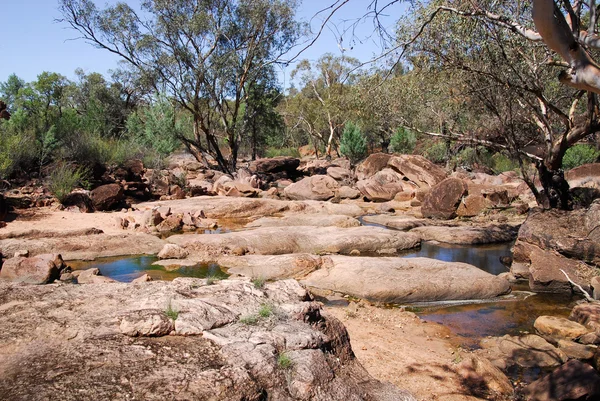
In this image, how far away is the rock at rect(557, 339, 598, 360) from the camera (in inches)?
221

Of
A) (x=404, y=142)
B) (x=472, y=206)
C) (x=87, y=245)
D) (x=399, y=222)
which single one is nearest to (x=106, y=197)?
(x=87, y=245)

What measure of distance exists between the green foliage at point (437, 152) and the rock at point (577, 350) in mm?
19690

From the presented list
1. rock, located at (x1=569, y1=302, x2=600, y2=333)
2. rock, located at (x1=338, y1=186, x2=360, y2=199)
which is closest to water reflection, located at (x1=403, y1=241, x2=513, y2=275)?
rock, located at (x1=569, y1=302, x2=600, y2=333)

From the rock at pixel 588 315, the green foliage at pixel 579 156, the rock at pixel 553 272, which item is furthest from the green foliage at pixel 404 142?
the rock at pixel 588 315

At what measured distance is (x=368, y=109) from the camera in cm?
1273

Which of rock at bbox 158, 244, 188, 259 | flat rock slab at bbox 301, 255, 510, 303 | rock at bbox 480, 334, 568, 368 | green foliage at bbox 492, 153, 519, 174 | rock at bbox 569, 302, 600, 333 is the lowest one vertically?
rock at bbox 480, 334, 568, 368

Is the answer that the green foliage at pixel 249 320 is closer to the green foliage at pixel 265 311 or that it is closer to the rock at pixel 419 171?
the green foliage at pixel 265 311

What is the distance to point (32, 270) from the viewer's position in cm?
771

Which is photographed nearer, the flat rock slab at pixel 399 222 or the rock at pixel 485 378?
the rock at pixel 485 378

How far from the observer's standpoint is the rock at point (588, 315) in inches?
248

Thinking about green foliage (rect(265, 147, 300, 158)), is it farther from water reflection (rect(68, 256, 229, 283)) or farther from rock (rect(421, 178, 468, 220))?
water reflection (rect(68, 256, 229, 283))

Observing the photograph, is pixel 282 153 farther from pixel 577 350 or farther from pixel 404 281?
pixel 577 350

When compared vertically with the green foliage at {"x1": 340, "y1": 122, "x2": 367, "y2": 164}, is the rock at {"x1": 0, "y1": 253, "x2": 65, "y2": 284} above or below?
below

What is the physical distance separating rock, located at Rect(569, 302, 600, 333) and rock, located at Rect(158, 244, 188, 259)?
6841 millimetres
